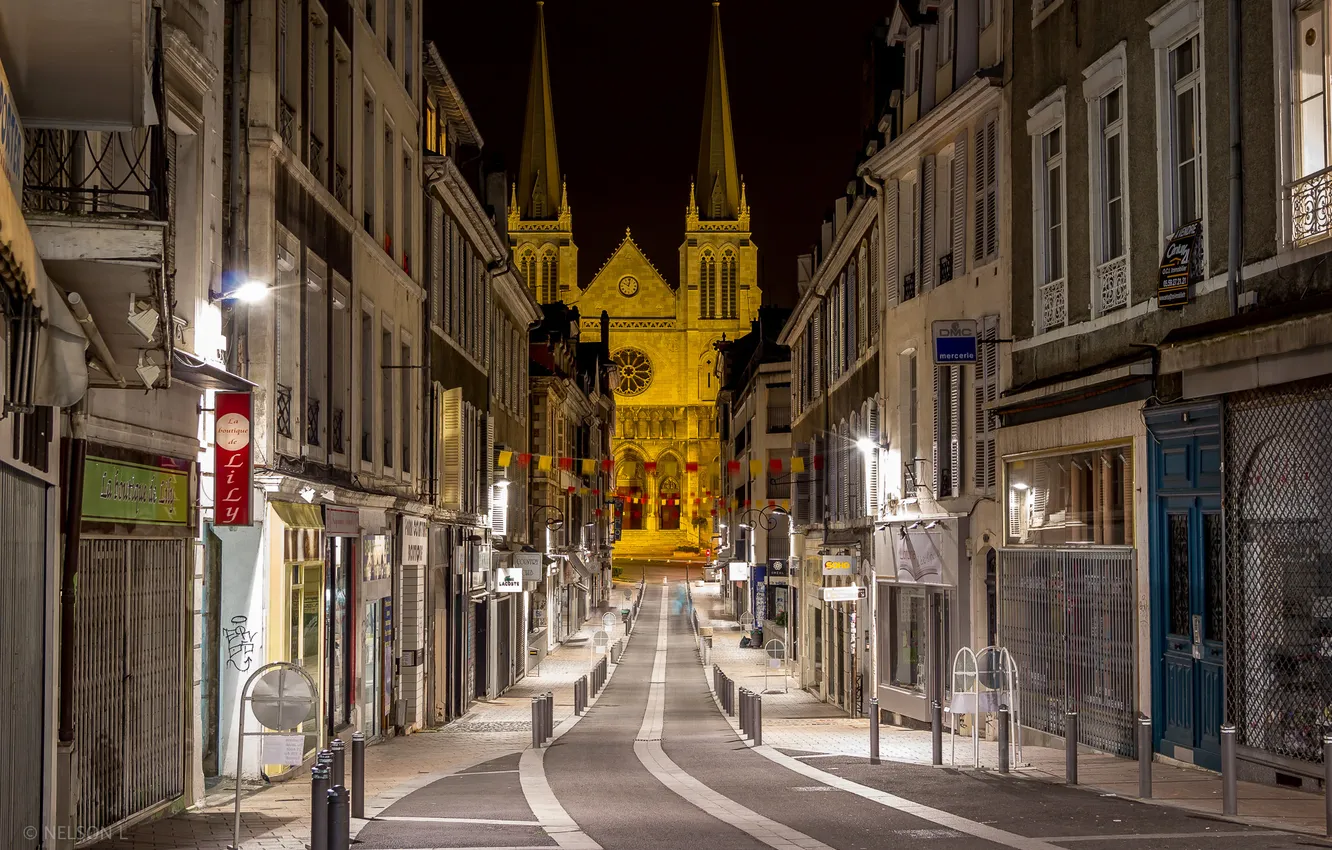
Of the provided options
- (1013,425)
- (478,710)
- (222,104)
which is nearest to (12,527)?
(222,104)

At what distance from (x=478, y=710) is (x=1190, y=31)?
21868mm

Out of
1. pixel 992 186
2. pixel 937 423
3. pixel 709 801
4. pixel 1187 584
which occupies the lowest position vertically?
pixel 709 801

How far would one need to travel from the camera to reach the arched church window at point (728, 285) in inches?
5074

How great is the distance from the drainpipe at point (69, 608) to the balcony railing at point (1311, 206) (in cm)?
969

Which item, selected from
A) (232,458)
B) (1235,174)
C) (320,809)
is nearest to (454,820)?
(320,809)

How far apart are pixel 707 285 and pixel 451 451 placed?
99.8 metres

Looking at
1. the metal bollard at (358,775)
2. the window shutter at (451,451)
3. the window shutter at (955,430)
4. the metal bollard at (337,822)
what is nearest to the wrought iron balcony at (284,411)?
the metal bollard at (358,775)

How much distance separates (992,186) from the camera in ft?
72.7

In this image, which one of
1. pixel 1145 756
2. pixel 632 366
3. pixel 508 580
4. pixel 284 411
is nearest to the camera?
pixel 1145 756

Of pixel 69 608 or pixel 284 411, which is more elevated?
pixel 284 411

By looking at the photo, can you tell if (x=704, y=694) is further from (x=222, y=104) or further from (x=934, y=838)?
(x=934, y=838)

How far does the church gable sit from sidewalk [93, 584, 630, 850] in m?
93.1

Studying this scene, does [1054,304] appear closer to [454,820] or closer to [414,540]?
[454,820]

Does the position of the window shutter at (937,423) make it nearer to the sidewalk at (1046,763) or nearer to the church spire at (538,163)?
the sidewalk at (1046,763)
